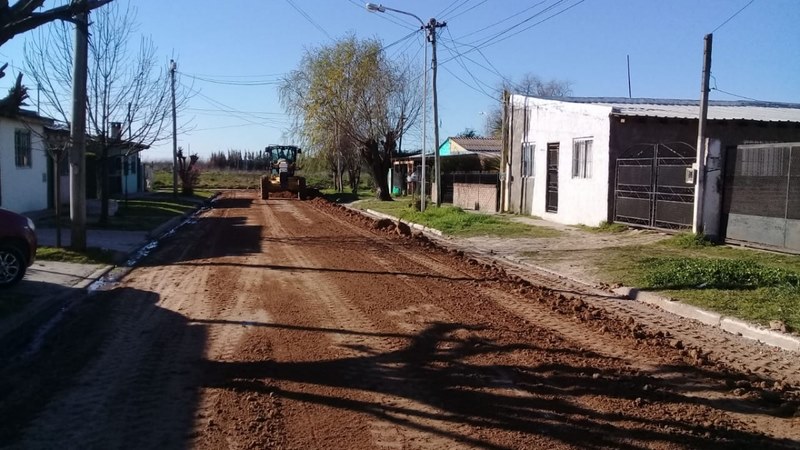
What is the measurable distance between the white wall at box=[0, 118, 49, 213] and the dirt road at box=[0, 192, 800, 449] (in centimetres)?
1340

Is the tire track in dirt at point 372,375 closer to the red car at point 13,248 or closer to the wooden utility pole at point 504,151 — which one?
the red car at point 13,248

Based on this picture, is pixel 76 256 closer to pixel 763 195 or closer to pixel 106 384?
pixel 106 384

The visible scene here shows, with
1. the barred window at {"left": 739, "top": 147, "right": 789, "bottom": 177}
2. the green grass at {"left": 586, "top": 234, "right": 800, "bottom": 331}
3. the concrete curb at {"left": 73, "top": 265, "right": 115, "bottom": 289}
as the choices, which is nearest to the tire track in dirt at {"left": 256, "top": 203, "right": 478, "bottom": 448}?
the concrete curb at {"left": 73, "top": 265, "right": 115, "bottom": 289}

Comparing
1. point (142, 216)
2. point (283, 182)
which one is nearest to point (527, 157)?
point (142, 216)

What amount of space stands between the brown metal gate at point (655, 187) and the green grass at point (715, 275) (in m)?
1.66

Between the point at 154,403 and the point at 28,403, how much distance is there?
1.00m

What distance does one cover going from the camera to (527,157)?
25812mm

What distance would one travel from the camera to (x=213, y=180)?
2990 inches

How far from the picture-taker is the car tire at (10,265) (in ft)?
33.9

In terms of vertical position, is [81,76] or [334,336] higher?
[81,76]

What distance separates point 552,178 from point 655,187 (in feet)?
20.6

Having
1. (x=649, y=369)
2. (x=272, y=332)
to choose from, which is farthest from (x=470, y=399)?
(x=272, y=332)

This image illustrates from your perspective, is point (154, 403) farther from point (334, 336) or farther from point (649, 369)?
point (649, 369)

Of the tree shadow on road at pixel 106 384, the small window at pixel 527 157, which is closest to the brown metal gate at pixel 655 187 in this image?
the small window at pixel 527 157
